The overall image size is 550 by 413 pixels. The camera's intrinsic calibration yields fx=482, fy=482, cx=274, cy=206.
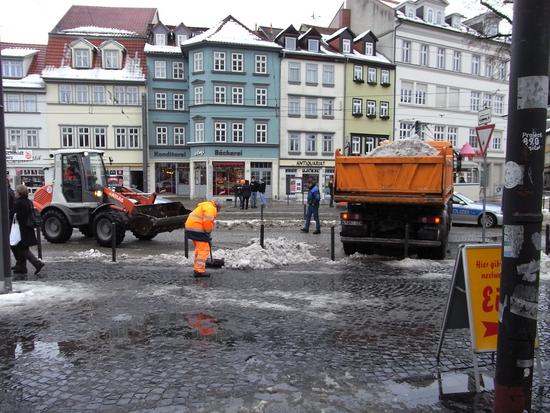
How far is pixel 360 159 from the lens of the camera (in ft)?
35.4

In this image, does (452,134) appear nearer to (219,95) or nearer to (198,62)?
(219,95)

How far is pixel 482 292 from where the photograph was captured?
449cm

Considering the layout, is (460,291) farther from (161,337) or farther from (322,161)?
(322,161)

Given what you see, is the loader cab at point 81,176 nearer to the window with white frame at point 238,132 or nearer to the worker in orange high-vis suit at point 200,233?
the worker in orange high-vis suit at point 200,233

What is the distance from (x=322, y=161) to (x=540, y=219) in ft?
134

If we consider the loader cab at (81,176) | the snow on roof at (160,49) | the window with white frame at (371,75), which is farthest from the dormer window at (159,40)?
the loader cab at (81,176)

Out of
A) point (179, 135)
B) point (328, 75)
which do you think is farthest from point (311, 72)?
point (179, 135)

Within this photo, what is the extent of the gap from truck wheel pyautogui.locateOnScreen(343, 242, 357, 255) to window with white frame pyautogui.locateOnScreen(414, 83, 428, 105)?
37704mm

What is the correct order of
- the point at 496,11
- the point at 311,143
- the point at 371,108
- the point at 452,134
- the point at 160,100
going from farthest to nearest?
1. the point at 452,134
2. the point at 371,108
3. the point at 311,143
4. the point at 160,100
5. the point at 496,11

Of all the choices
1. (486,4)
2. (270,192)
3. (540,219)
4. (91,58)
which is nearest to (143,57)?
(91,58)

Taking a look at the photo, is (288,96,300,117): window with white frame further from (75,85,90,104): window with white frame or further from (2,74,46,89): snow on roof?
(2,74,46,89): snow on roof

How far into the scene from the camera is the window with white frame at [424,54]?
4575 centimetres

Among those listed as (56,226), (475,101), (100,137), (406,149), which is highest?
(475,101)

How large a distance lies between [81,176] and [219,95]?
27.8 metres
